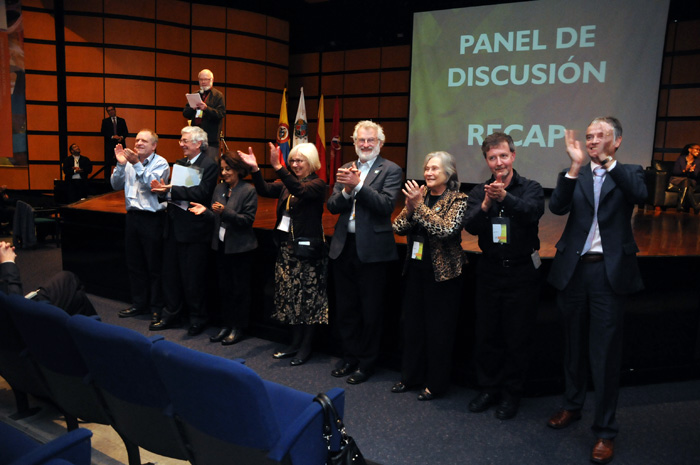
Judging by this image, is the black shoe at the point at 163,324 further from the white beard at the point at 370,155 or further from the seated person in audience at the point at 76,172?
the seated person in audience at the point at 76,172

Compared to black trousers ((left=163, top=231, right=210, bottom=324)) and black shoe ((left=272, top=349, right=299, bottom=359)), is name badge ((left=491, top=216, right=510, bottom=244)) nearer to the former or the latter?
black shoe ((left=272, top=349, right=299, bottom=359))

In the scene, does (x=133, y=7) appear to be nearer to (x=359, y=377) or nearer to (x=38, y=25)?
Answer: (x=38, y=25)

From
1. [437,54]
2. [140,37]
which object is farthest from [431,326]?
[140,37]

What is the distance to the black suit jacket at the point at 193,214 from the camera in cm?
386

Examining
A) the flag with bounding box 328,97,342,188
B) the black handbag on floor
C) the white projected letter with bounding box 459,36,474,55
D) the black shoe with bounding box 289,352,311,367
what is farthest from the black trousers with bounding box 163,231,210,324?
the flag with bounding box 328,97,342,188

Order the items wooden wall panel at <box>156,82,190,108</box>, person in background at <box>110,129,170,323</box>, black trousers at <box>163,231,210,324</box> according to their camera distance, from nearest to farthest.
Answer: black trousers at <box>163,231,210,324</box> → person in background at <box>110,129,170,323</box> → wooden wall panel at <box>156,82,190,108</box>

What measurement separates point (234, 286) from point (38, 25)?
7999 millimetres

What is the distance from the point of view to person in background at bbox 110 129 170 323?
410 cm

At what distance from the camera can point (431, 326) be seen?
9.68ft

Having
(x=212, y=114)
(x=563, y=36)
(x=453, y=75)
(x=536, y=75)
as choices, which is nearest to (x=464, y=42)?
(x=453, y=75)

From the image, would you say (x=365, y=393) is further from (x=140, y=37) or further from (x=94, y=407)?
(x=140, y=37)

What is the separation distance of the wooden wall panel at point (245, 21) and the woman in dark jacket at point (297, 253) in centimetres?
800

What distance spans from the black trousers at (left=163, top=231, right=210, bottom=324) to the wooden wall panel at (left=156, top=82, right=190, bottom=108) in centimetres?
683

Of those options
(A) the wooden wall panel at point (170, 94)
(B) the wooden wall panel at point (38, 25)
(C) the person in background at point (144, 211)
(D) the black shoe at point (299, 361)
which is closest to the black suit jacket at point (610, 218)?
(D) the black shoe at point (299, 361)
